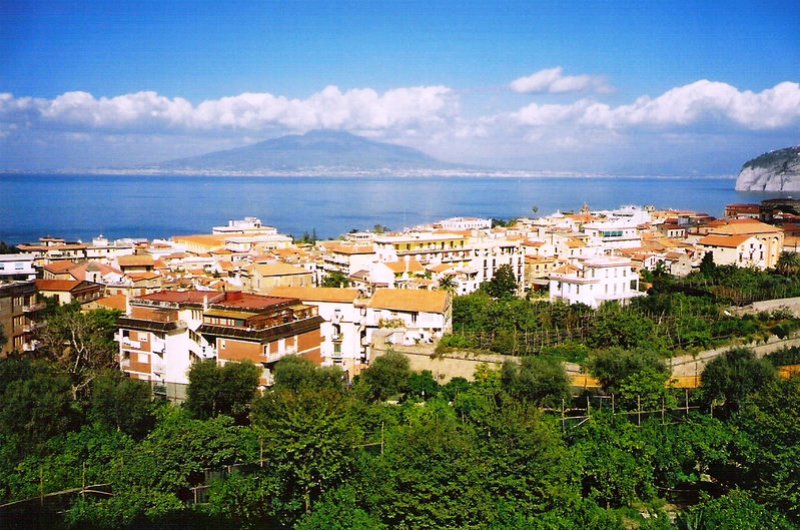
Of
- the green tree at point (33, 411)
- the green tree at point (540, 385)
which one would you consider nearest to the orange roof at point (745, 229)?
the green tree at point (540, 385)

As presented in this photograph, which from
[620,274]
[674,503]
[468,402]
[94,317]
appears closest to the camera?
[674,503]

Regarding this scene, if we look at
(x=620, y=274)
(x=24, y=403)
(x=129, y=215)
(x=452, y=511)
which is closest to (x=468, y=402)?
(x=452, y=511)

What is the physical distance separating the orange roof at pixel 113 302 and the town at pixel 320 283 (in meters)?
0.03

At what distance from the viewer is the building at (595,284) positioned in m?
10.9

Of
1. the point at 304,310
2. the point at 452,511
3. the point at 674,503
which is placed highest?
the point at 304,310

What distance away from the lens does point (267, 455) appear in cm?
507

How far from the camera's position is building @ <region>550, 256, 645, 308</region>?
428 inches

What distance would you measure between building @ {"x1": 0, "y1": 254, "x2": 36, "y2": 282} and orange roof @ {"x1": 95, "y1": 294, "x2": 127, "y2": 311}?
1.14 m

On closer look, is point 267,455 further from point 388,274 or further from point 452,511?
point 388,274

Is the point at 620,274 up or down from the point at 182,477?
up

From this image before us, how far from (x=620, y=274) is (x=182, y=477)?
26.5ft

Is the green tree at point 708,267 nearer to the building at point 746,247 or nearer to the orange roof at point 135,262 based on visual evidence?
the building at point 746,247

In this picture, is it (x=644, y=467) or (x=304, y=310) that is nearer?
(x=644, y=467)

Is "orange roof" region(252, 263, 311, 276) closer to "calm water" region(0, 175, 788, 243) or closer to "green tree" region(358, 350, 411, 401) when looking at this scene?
"green tree" region(358, 350, 411, 401)
